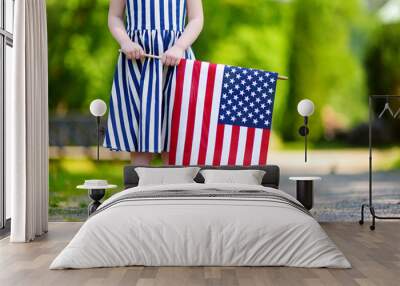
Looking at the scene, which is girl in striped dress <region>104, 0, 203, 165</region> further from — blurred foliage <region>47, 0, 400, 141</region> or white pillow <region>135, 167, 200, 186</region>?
blurred foliage <region>47, 0, 400, 141</region>

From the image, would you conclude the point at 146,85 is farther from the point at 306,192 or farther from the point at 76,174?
the point at 76,174

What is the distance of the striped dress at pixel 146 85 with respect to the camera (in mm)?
5637

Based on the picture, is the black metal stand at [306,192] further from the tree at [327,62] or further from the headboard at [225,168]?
the tree at [327,62]

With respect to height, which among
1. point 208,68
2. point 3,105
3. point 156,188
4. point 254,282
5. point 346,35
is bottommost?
point 254,282

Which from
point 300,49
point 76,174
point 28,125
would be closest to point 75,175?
point 76,174

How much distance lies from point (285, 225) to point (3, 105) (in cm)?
316

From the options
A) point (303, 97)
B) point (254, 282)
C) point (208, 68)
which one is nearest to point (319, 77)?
point (303, 97)

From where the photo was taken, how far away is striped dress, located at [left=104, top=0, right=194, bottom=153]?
564cm

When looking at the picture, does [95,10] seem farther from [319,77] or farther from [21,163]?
[21,163]

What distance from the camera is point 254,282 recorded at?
3627mm

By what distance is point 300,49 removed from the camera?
Answer: 800 centimetres

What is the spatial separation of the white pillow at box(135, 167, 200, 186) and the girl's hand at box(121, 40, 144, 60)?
1.01 m

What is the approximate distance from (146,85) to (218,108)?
0.68 meters

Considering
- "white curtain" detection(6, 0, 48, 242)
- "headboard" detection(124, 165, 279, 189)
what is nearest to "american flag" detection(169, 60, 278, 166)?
"headboard" detection(124, 165, 279, 189)
